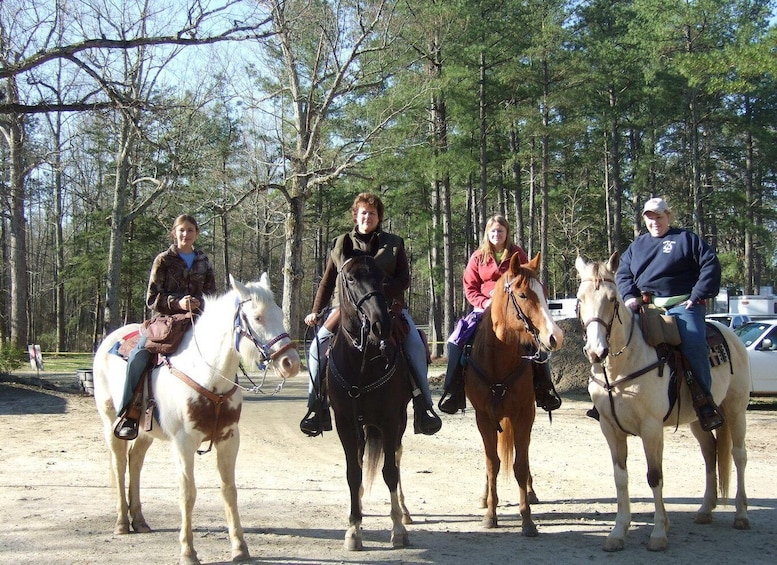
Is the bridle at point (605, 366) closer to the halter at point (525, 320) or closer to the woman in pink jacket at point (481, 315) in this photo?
the halter at point (525, 320)

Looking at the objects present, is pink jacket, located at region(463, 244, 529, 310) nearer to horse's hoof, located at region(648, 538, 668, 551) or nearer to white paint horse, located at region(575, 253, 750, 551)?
white paint horse, located at region(575, 253, 750, 551)

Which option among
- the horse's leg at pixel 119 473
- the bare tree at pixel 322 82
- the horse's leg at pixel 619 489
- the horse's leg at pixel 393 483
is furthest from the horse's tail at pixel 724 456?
the bare tree at pixel 322 82

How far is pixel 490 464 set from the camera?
626cm

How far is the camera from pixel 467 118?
26.5 m

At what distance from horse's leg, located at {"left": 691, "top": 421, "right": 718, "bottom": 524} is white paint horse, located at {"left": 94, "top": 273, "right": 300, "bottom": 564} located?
4.18 m

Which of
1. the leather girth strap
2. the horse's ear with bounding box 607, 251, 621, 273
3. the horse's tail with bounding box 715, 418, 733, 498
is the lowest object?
the horse's tail with bounding box 715, 418, 733, 498

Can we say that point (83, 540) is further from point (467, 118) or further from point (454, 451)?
point (467, 118)

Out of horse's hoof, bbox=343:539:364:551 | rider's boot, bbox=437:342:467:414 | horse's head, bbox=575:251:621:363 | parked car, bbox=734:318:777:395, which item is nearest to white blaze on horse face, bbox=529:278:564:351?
horse's head, bbox=575:251:621:363

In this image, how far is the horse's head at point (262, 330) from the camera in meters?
4.64

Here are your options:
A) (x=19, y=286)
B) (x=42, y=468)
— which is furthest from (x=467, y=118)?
(x=42, y=468)

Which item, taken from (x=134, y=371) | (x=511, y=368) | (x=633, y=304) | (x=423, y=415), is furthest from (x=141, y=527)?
(x=633, y=304)

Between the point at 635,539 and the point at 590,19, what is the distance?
31672mm

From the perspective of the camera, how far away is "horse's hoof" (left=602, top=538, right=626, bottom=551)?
5.43 metres

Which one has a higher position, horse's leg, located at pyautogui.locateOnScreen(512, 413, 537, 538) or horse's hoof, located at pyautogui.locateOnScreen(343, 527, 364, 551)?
horse's leg, located at pyautogui.locateOnScreen(512, 413, 537, 538)
